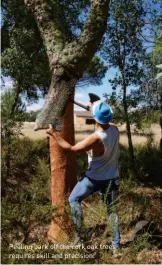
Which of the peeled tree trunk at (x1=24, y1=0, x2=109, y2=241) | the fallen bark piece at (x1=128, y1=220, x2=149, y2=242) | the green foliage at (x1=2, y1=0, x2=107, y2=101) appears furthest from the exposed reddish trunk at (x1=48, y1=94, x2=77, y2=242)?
the green foliage at (x1=2, y1=0, x2=107, y2=101)

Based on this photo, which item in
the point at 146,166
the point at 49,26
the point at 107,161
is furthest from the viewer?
the point at 146,166

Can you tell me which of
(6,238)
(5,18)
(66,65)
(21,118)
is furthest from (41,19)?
(5,18)

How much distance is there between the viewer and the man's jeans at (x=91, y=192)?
4336mm

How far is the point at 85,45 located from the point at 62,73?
0.45m

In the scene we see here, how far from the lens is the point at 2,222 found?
13.8 ft

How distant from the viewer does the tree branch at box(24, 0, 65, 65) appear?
5082 mm

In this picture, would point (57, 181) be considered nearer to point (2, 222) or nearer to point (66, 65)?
point (2, 222)

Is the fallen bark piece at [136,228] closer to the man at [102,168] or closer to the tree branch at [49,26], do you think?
the man at [102,168]

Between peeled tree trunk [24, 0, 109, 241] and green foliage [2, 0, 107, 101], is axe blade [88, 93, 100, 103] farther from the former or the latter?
green foliage [2, 0, 107, 101]

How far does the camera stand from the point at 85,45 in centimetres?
487

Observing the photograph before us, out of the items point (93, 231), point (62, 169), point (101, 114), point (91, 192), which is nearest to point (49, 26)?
point (101, 114)

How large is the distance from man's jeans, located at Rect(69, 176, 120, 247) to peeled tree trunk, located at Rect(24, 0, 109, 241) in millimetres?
432

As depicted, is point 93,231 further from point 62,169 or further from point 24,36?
point 24,36

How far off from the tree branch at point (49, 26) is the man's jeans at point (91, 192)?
1.72 m
